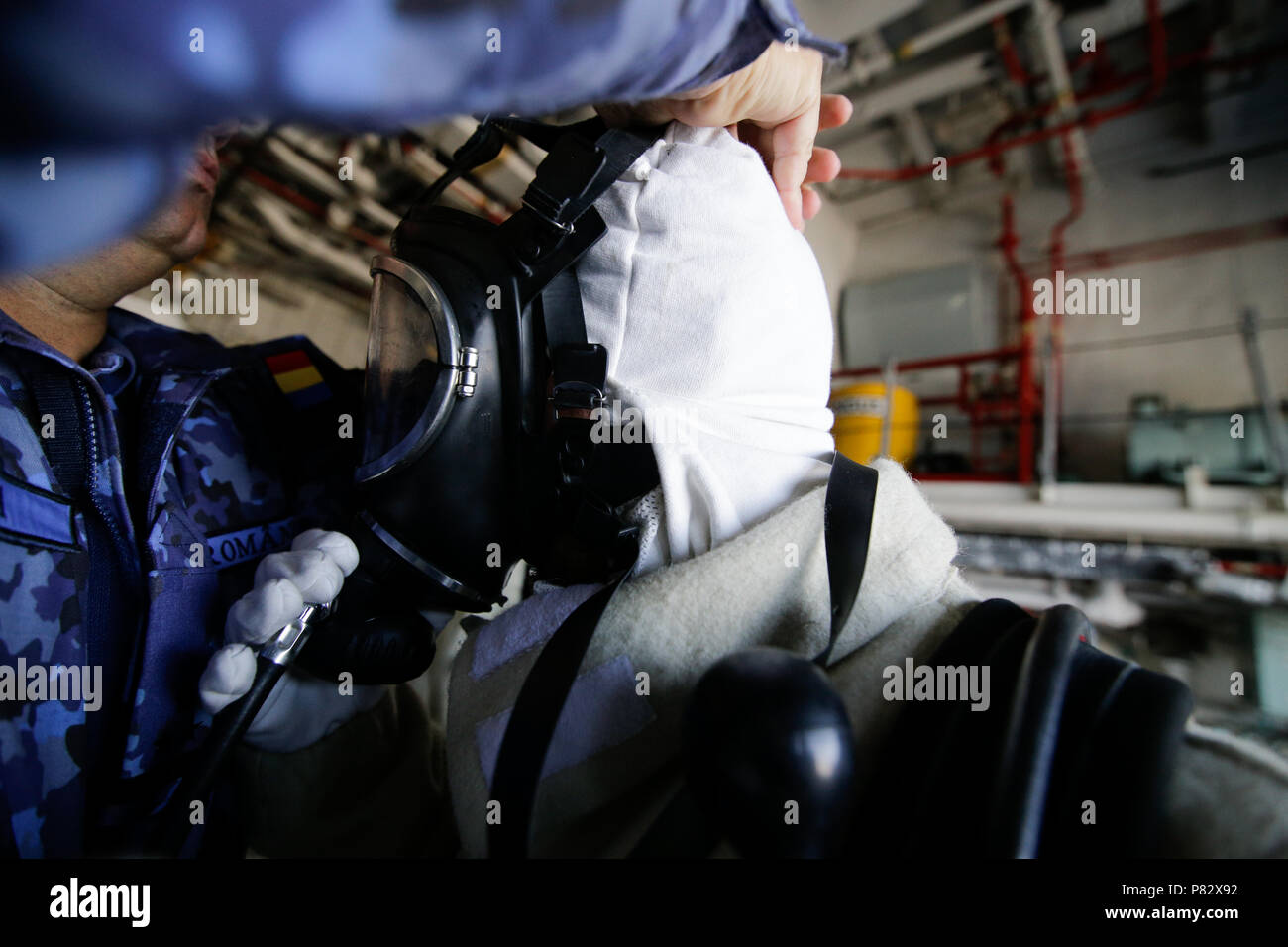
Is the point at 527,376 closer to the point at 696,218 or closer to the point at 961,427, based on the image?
the point at 696,218

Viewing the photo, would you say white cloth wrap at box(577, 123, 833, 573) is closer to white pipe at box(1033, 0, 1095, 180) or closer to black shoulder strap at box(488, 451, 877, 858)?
black shoulder strap at box(488, 451, 877, 858)

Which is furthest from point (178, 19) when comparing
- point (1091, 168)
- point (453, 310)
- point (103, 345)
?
point (1091, 168)

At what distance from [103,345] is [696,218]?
72 centimetres

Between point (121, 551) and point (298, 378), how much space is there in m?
0.31

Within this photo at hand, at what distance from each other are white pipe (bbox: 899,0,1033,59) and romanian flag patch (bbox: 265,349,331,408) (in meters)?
3.11

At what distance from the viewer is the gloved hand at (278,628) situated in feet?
1.82

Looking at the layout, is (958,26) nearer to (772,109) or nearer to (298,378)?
(772,109)

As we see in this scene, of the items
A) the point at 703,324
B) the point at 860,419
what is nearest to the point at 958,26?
the point at 860,419

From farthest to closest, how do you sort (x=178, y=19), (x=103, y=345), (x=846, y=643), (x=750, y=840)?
(x=103, y=345), (x=846, y=643), (x=750, y=840), (x=178, y=19)

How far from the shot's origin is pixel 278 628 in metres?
0.57

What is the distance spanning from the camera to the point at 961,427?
364 cm

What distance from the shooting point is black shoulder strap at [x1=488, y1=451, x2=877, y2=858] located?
1.44ft

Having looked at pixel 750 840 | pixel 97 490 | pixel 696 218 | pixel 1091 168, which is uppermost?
pixel 1091 168

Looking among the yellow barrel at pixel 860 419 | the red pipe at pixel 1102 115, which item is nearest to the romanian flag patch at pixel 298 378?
the yellow barrel at pixel 860 419
